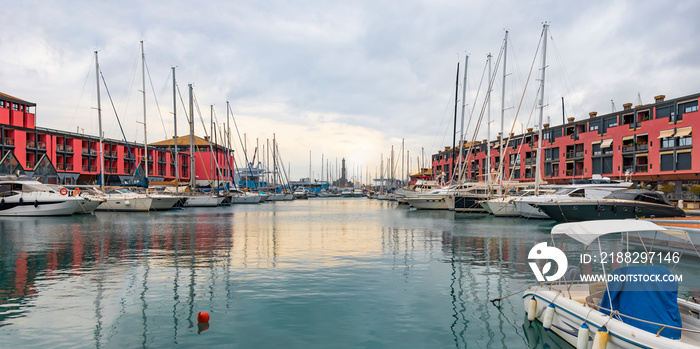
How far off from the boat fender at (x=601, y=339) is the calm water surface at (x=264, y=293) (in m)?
1.72

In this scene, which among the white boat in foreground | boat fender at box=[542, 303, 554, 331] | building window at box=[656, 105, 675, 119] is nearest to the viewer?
the white boat in foreground

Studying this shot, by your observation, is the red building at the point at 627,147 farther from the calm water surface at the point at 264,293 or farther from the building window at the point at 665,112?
the calm water surface at the point at 264,293

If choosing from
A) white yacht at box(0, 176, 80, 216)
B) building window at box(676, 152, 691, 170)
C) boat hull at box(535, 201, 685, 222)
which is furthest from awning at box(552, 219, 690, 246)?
building window at box(676, 152, 691, 170)

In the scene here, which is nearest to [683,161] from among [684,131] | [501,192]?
[684,131]

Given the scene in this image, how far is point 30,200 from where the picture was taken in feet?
144

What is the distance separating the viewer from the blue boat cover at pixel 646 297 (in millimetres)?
8133

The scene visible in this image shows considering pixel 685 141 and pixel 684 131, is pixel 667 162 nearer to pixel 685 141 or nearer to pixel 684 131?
pixel 685 141

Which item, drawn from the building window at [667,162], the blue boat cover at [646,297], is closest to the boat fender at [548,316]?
the blue boat cover at [646,297]

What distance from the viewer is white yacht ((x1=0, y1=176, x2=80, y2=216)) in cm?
4400

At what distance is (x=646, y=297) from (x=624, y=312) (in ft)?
1.69

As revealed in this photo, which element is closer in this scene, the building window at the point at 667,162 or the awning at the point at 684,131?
the awning at the point at 684,131

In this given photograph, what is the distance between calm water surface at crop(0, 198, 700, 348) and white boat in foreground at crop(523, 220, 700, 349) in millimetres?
853

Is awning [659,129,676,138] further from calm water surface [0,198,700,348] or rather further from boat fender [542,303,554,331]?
boat fender [542,303,554,331]

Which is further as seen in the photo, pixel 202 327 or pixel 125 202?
pixel 125 202
